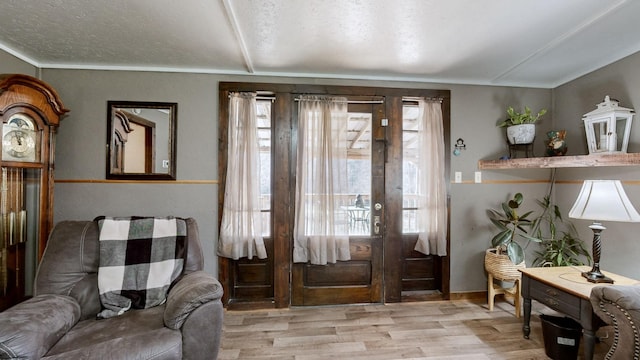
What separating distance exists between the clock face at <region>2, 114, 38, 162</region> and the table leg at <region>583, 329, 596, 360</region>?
4.22 metres

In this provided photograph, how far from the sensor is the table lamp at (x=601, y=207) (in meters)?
1.79

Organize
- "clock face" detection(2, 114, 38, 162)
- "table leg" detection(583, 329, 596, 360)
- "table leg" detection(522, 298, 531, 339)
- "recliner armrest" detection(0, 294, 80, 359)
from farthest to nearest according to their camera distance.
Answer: "table leg" detection(522, 298, 531, 339), "clock face" detection(2, 114, 38, 162), "table leg" detection(583, 329, 596, 360), "recliner armrest" detection(0, 294, 80, 359)

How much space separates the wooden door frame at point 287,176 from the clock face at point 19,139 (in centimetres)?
144

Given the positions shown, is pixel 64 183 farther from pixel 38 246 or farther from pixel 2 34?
pixel 2 34

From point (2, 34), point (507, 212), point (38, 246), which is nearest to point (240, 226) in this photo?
point (38, 246)

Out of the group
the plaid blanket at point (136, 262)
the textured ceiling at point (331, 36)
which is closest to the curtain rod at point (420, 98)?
the textured ceiling at point (331, 36)

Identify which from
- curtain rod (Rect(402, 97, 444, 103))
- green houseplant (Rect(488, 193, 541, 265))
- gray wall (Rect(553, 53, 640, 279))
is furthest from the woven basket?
curtain rod (Rect(402, 97, 444, 103))

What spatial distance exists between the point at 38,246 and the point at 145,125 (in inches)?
53.3

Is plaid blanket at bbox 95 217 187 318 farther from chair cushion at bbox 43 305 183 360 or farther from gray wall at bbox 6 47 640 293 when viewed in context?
gray wall at bbox 6 47 640 293

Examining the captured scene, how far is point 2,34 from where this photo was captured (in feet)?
6.73

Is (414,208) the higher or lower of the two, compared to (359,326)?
higher

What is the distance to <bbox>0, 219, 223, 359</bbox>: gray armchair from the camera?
1309 millimetres

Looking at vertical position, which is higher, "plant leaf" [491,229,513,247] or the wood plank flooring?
"plant leaf" [491,229,513,247]

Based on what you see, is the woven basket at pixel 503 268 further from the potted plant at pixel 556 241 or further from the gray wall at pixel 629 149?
the gray wall at pixel 629 149
